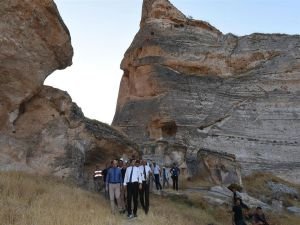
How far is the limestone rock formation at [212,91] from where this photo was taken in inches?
1170

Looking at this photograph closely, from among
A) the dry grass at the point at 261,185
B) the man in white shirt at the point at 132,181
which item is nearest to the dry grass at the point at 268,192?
the dry grass at the point at 261,185

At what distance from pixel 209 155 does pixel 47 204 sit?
15.5 metres

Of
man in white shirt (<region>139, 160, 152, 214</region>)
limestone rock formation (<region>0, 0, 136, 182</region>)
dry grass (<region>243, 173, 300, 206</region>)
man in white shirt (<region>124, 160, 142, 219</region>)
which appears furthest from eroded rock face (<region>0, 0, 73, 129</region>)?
dry grass (<region>243, 173, 300, 206</region>)

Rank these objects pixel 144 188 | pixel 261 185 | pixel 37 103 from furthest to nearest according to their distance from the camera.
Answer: pixel 261 185, pixel 37 103, pixel 144 188

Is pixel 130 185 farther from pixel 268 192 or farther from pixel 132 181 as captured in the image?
pixel 268 192

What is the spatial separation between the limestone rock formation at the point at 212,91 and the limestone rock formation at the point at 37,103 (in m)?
14.3

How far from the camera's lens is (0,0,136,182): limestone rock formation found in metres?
12.1

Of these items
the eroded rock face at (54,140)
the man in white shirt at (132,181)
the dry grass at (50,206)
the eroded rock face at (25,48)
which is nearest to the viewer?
the dry grass at (50,206)

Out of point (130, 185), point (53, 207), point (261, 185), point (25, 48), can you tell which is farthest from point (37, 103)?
point (261, 185)

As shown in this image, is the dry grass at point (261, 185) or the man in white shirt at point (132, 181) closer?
the man in white shirt at point (132, 181)

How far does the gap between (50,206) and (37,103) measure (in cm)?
514

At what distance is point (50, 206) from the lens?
8.77 metres

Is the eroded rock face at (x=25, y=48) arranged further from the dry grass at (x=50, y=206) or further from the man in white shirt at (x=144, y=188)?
the man in white shirt at (x=144, y=188)

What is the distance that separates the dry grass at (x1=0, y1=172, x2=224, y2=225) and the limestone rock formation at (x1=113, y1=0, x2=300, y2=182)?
54.7 feet
